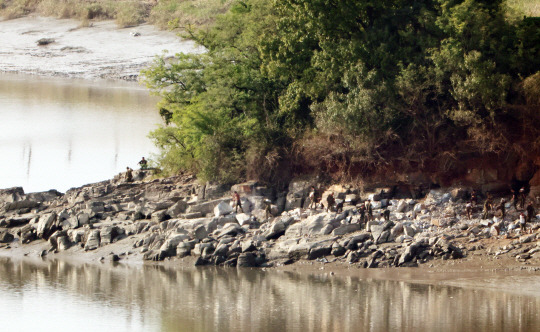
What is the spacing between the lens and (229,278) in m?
39.1

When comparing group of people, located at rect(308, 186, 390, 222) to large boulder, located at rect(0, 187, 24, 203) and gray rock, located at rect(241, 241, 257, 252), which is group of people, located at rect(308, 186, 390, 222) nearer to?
gray rock, located at rect(241, 241, 257, 252)

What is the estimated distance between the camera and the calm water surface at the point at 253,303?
32.8 m

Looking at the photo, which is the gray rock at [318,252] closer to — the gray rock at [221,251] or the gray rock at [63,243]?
the gray rock at [221,251]

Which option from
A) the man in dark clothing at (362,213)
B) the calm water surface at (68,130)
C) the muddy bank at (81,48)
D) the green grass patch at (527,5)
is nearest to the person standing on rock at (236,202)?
the man in dark clothing at (362,213)

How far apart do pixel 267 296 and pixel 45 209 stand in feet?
57.1

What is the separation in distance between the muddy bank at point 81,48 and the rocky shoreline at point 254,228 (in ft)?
111

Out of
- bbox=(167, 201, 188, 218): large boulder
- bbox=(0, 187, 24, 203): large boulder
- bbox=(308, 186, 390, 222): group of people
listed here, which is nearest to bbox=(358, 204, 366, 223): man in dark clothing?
bbox=(308, 186, 390, 222): group of people

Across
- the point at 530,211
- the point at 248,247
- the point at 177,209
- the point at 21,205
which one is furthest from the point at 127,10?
the point at 530,211

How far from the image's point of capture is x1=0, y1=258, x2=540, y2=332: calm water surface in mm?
32844

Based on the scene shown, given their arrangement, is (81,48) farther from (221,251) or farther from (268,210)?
(221,251)

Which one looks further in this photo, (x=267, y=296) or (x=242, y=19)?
(x=242, y=19)

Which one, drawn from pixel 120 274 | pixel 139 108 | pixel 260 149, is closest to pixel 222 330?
pixel 120 274

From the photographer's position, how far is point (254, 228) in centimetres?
4312

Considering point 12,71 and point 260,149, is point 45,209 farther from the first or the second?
point 12,71
